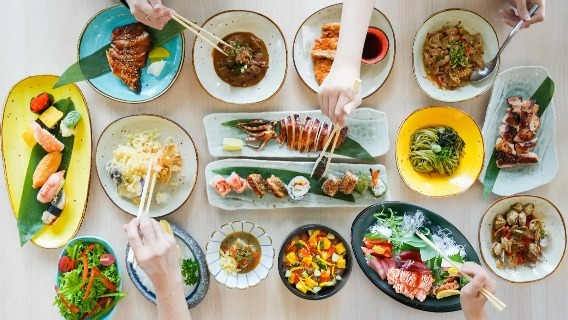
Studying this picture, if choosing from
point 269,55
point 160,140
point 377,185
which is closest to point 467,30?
point 377,185

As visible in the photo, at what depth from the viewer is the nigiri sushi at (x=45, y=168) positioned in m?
3.14

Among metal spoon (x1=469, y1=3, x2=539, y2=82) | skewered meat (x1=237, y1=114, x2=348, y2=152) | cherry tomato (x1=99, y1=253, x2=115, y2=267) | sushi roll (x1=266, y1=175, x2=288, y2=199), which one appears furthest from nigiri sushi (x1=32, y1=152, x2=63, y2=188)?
metal spoon (x1=469, y1=3, x2=539, y2=82)

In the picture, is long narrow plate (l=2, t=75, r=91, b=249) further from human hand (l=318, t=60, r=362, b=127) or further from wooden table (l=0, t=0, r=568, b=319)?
human hand (l=318, t=60, r=362, b=127)

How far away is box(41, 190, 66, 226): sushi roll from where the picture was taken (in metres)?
3.12

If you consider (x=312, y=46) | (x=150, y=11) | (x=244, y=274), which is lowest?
(x=244, y=274)

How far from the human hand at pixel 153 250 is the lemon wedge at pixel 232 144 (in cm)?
71

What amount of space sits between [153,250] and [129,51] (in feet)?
4.19

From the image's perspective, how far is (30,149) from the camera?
10.5 feet

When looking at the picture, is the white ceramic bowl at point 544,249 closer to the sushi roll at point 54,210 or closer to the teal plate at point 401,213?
the teal plate at point 401,213

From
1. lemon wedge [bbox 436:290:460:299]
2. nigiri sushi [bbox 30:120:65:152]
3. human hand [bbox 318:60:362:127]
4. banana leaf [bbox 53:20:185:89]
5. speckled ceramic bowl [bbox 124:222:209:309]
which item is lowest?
lemon wedge [bbox 436:290:460:299]

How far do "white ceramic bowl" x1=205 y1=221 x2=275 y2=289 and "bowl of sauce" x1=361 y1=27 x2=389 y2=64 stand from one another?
119 cm

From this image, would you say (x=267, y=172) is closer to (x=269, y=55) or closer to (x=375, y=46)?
(x=269, y=55)

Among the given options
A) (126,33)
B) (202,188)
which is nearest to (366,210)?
(202,188)

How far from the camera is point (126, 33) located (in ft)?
10.2
